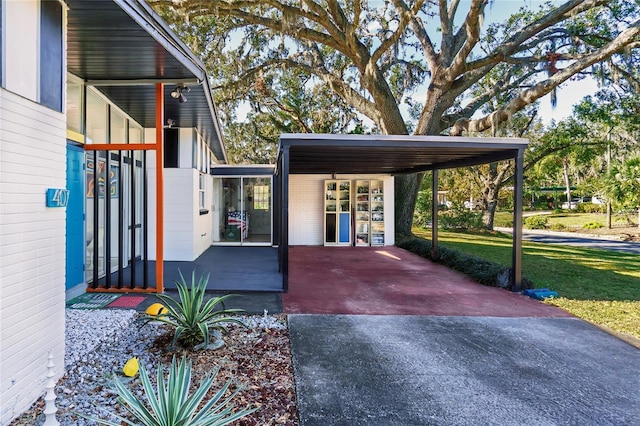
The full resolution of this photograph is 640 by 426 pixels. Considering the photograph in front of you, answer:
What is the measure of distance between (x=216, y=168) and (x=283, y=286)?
6.54 metres

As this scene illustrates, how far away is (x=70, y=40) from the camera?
3838 millimetres

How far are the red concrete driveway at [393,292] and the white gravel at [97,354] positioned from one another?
4.16 ft

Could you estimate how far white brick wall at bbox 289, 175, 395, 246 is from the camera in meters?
12.2

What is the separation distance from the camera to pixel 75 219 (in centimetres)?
519

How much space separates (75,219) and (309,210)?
25.4ft

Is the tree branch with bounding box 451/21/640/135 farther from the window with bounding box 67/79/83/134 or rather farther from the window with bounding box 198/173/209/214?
the window with bounding box 67/79/83/134

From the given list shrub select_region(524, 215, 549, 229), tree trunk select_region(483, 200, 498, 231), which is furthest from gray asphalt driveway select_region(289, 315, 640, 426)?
shrub select_region(524, 215, 549, 229)

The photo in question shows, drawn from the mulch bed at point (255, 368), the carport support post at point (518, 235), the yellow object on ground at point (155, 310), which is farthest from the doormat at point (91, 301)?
the carport support post at point (518, 235)

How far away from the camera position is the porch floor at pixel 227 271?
5.97 meters

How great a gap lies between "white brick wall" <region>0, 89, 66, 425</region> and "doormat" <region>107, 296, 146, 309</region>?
1961mm

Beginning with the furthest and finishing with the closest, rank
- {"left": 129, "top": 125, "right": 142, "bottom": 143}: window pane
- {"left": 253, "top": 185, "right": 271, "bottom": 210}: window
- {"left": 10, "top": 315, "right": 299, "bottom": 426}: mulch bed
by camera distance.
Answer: {"left": 253, "top": 185, "right": 271, "bottom": 210}: window, {"left": 129, "top": 125, "right": 142, "bottom": 143}: window pane, {"left": 10, "top": 315, "right": 299, "bottom": 426}: mulch bed

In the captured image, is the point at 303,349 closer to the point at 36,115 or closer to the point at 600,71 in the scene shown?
the point at 36,115

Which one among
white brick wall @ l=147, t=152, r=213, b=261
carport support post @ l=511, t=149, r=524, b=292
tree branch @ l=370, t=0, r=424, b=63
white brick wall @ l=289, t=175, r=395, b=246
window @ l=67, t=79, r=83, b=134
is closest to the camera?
window @ l=67, t=79, r=83, b=134

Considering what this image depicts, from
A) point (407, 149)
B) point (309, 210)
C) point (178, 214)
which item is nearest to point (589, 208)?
point (309, 210)
